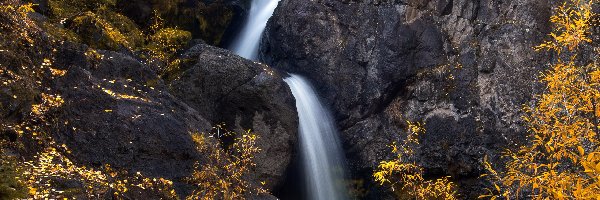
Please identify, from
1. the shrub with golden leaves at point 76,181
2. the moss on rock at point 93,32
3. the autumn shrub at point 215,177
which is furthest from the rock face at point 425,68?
the shrub with golden leaves at point 76,181

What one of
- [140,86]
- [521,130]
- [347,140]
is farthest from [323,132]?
[140,86]

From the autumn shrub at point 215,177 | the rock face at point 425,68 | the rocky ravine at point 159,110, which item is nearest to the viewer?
the rocky ravine at point 159,110

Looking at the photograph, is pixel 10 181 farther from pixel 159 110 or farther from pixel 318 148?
pixel 318 148

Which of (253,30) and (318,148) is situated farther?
(253,30)

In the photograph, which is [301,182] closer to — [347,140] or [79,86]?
[347,140]

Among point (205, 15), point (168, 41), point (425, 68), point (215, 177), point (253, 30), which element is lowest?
point (215, 177)

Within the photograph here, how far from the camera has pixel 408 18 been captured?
44.4ft

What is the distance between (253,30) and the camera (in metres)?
16.6

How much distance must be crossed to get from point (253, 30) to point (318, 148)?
6495mm

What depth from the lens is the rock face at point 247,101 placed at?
10039 millimetres

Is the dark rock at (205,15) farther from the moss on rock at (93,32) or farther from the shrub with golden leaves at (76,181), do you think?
the shrub with golden leaves at (76,181)

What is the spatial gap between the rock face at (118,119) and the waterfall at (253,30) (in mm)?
8039

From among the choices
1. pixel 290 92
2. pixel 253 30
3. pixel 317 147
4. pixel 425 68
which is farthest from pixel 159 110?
pixel 253 30

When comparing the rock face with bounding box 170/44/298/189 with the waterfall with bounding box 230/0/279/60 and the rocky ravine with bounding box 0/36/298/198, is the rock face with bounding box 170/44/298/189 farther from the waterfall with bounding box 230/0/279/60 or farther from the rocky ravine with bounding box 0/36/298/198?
the waterfall with bounding box 230/0/279/60
